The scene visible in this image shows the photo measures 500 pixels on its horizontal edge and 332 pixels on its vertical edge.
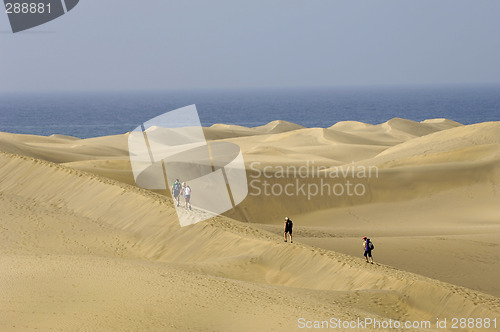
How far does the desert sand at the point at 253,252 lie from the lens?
9.74 m

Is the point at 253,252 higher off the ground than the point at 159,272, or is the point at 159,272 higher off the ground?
the point at 159,272

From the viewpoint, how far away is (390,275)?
12.5 meters

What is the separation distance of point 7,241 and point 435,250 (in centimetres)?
1007

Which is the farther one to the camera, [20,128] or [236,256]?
[20,128]

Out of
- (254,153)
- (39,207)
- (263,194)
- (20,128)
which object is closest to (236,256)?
(39,207)

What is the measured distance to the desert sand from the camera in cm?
974

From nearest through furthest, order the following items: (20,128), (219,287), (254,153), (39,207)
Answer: (219,287) → (39,207) → (254,153) → (20,128)

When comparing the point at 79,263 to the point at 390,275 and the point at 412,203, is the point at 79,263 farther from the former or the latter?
the point at 412,203

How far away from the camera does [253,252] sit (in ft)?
47.2

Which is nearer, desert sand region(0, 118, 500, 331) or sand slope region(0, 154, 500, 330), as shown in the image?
sand slope region(0, 154, 500, 330)

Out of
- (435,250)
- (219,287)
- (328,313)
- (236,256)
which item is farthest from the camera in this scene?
(435,250)

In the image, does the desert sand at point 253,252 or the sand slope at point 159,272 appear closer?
the sand slope at point 159,272

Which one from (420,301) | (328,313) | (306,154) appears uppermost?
(328,313)

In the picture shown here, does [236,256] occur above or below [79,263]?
below
